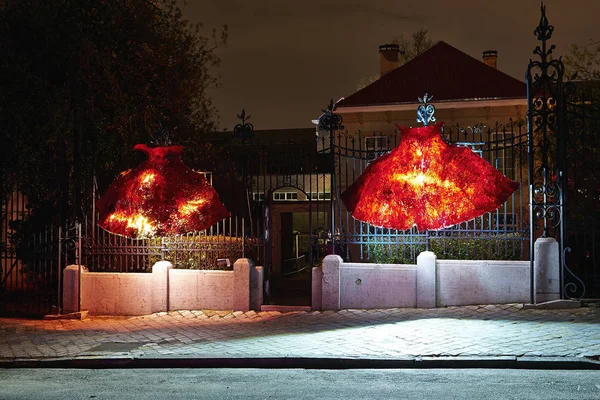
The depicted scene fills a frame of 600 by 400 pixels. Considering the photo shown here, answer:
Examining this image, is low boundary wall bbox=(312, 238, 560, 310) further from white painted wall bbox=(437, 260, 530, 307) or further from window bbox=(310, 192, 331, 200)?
window bbox=(310, 192, 331, 200)

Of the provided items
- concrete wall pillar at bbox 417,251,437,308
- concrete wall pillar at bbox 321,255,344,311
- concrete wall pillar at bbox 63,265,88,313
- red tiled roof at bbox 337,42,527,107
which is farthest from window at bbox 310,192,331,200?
red tiled roof at bbox 337,42,527,107

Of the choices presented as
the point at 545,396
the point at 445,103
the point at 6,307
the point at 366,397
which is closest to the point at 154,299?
the point at 6,307

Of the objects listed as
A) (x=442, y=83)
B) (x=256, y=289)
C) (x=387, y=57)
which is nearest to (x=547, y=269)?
(x=256, y=289)

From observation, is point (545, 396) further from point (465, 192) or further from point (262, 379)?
point (465, 192)

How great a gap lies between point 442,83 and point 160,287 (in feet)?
63.9

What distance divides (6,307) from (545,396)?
39.6 ft

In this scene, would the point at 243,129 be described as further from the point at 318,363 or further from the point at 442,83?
the point at 442,83

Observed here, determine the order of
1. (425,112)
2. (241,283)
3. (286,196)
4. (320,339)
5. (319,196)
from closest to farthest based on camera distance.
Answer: (320,339)
(425,112)
(241,283)
(319,196)
(286,196)

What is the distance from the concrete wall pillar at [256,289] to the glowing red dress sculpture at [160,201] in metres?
1.41

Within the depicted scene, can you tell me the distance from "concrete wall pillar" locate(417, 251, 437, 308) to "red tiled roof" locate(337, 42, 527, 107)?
16.5 m

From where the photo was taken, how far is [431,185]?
14203mm

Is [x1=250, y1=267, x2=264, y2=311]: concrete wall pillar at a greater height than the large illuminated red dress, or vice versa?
the large illuminated red dress

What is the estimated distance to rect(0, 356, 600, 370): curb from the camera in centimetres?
920

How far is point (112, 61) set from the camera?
1825 centimetres
